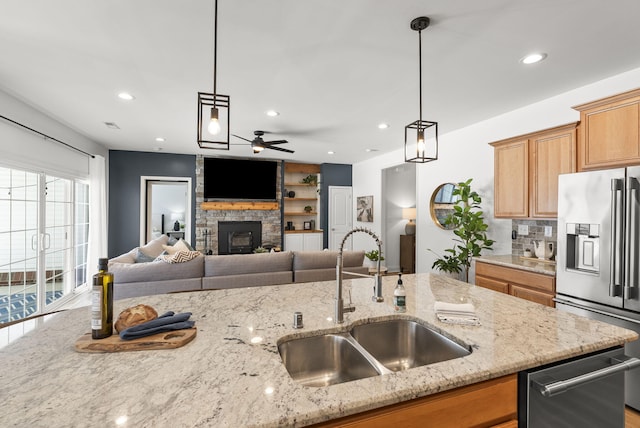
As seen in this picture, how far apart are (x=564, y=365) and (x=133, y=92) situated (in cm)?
405

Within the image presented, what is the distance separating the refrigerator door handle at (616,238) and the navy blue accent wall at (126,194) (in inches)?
283

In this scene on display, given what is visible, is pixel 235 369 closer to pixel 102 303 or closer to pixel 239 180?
pixel 102 303

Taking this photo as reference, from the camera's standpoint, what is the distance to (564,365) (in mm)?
1108

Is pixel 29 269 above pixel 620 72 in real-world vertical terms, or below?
below

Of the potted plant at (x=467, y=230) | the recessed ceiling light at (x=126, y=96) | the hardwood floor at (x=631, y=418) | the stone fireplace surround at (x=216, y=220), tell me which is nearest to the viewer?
the hardwood floor at (x=631, y=418)

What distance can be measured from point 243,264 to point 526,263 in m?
2.90

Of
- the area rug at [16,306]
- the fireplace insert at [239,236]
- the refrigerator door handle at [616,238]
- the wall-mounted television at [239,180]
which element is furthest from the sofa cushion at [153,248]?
the refrigerator door handle at [616,238]

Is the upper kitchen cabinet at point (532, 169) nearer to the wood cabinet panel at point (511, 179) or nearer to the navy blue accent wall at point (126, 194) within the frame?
the wood cabinet panel at point (511, 179)

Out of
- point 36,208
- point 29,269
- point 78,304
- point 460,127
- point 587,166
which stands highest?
point 460,127

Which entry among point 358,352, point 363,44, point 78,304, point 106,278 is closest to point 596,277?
point 358,352

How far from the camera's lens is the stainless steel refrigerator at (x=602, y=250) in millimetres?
2100

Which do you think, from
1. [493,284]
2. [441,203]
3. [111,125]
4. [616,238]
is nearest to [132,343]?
[616,238]

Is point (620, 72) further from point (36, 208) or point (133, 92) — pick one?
point (36, 208)

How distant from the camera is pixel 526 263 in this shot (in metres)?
3.04
